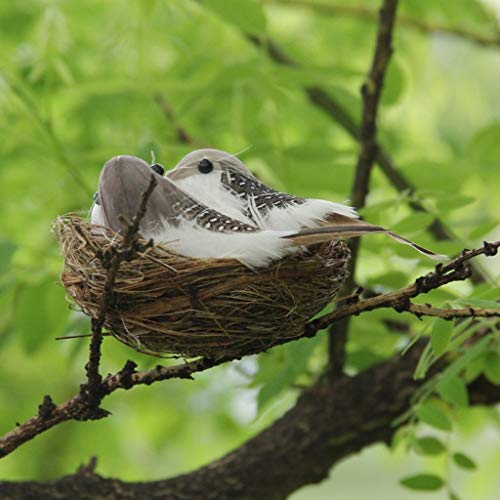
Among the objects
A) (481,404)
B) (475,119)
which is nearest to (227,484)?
(481,404)

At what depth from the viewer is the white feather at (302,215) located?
1.19m

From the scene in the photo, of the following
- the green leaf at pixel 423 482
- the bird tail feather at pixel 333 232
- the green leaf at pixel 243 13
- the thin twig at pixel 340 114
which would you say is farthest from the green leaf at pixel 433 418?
the green leaf at pixel 243 13

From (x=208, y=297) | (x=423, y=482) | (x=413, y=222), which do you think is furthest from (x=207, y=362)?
(x=423, y=482)

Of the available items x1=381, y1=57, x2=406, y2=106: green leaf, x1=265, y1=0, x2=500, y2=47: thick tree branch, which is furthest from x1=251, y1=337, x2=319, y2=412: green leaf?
x1=265, y1=0, x2=500, y2=47: thick tree branch

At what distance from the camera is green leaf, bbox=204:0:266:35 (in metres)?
1.86

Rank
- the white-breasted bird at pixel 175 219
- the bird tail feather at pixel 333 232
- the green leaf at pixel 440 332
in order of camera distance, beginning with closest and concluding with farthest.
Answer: the bird tail feather at pixel 333 232 < the white-breasted bird at pixel 175 219 < the green leaf at pixel 440 332

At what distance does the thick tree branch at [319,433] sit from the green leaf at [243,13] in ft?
2.63

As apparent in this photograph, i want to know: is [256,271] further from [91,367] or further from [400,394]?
[400,394]

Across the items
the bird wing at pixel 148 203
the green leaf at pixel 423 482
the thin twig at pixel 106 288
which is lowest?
the green leaf at pixel 423 482

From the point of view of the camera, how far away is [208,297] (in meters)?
1.21

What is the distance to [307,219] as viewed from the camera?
1.20m

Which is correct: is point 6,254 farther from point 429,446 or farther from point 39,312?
point 429,446

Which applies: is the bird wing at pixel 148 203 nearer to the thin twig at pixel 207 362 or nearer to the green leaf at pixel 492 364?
the thin twig at pixel 207 362

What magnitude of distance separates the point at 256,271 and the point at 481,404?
3.85 feet
